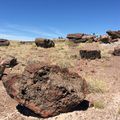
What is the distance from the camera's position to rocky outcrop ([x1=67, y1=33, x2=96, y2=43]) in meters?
52.1

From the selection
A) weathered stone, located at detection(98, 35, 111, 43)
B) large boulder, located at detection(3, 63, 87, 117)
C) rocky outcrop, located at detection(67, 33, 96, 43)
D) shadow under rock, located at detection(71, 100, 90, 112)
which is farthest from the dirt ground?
rocky outcrop, located at detection(67, 33, 96, 43)

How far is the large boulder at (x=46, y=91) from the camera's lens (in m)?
14.8

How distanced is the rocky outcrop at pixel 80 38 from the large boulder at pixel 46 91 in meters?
36.5

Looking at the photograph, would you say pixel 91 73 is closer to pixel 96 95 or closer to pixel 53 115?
pixel 96 95

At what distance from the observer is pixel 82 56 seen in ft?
107

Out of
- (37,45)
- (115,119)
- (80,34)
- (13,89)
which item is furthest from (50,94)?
(80,34)

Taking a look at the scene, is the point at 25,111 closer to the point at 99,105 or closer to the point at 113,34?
the point at 99,105

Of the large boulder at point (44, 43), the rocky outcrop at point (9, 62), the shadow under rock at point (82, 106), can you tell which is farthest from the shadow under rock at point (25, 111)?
the large boulder at point (44, 43)

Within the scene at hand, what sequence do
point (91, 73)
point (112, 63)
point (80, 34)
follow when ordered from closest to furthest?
point (91, 73)
point (112, 63)
point (80, 34)

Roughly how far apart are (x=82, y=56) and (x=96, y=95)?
1521 cm

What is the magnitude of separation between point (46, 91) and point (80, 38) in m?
38.7

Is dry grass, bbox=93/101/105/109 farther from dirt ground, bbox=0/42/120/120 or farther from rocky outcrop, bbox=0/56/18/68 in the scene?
rocky outcrop, bbox=0/56/18/68

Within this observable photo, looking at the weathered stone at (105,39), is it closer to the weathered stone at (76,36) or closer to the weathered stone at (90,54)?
the weathered stone at (76,36)

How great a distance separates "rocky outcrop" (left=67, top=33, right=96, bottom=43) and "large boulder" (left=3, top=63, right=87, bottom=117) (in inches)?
1438
